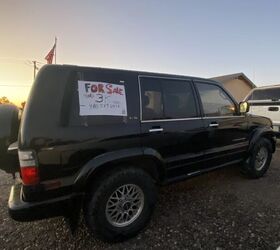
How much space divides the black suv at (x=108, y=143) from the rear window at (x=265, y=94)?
5.01 metres

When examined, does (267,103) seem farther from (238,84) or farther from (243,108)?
(238,84)

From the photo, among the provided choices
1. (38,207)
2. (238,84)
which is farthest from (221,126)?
(238,84)

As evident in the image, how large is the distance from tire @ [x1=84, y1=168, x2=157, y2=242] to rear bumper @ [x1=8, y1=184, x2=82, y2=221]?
21 centimetres

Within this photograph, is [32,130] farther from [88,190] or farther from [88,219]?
[88,219]

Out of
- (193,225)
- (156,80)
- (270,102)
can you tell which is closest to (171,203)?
(193,225)

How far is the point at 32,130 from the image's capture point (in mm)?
2244

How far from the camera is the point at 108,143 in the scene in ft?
8.64

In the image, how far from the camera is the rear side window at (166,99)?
3064 mm

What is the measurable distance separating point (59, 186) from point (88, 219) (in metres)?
0.51

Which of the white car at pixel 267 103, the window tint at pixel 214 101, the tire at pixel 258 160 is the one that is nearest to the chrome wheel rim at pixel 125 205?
the window tint at pixel 214 101

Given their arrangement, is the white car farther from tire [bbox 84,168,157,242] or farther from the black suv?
tire [bbox 84,168,157,242]

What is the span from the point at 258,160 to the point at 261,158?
0.13 metres

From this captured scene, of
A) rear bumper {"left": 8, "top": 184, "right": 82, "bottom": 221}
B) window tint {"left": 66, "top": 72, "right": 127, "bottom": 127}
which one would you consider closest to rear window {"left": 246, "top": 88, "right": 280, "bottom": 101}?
window tint {"left": 66, "top": 72, "right": 127, "bottom": 127}

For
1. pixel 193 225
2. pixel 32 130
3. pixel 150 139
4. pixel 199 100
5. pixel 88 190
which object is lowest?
pixel 193 225
